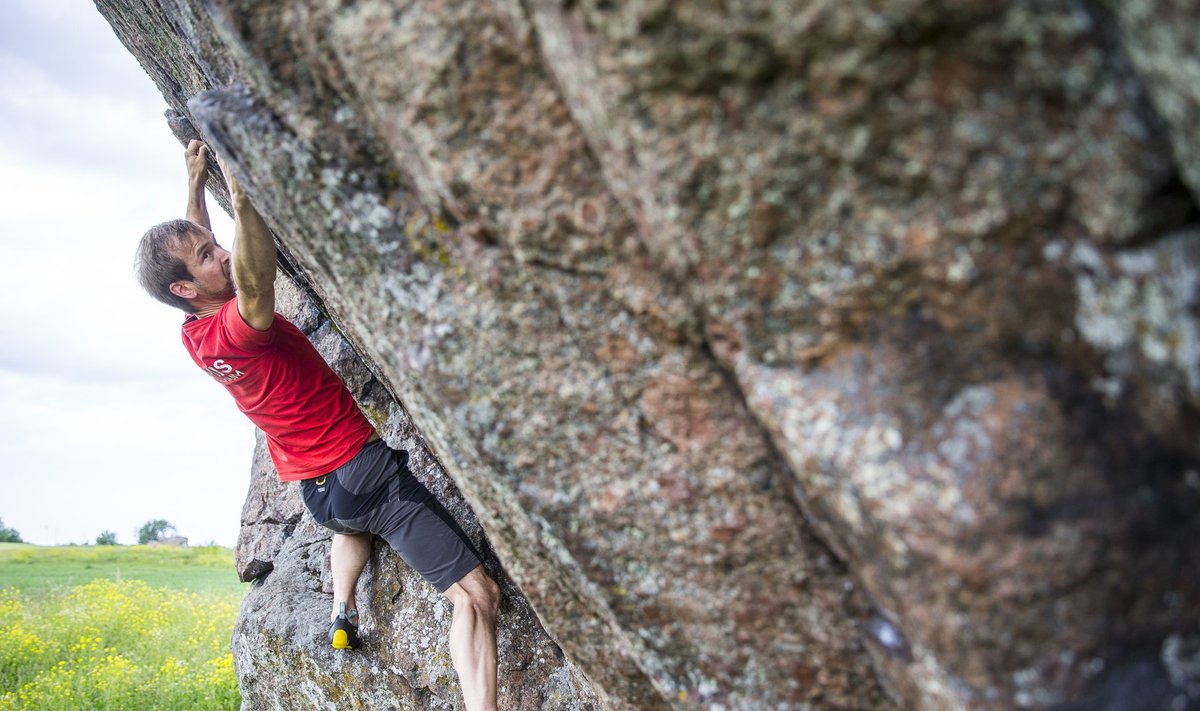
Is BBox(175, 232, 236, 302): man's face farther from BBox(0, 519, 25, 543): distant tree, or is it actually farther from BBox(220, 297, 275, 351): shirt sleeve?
BBox(0, 519, 25, 543): distant tree

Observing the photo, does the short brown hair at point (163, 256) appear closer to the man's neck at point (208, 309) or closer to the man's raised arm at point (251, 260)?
the man's neck at point (208, 309)

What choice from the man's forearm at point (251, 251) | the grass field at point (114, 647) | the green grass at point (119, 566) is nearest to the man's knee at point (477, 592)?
the man's forearm at point (251, 251)

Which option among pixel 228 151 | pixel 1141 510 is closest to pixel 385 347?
pixel 228 151

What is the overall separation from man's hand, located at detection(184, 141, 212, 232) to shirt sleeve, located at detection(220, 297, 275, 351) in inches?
34.0

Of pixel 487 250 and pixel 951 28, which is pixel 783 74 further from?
pixel 487 250

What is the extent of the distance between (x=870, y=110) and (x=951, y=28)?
0.91 feet

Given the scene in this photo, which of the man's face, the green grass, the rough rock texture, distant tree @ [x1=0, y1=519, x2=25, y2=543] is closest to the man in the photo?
the man's face

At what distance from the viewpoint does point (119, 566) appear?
79.6 ft

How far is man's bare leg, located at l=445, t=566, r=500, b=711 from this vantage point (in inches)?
195

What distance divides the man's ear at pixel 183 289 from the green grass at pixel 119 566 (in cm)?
1534

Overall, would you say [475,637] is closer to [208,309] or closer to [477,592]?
[477,592]

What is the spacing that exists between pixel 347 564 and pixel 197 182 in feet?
11.0

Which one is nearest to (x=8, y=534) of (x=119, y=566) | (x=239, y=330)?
(x=119, y=566)

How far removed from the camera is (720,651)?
9.75 ft
